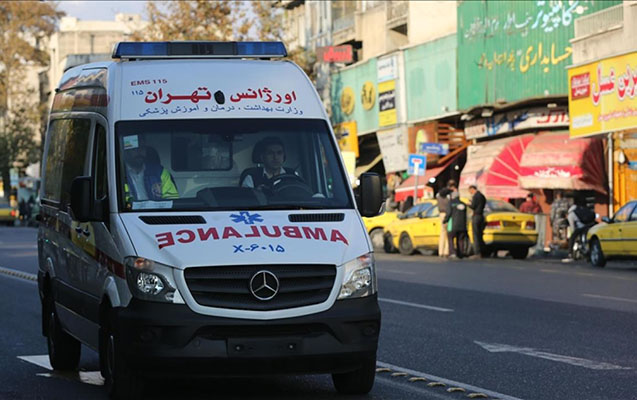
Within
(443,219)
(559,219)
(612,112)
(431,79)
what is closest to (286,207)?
(443,219)

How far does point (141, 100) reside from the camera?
10.2 meters

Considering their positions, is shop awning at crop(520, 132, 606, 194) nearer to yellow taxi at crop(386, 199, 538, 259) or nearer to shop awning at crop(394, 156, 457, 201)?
yellow taxi at crop(386, 199, 538, 259)

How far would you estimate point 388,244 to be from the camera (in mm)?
38781

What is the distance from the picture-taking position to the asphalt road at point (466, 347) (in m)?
10.3

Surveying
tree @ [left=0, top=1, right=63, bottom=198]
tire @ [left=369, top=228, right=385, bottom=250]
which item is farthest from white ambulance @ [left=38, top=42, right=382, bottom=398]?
tree @ [left=0, top=1, right=63, bottom=198]

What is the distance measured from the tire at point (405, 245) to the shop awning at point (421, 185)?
12.0 m

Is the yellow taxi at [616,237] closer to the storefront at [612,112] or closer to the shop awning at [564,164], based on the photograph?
the storefront at [612,112]

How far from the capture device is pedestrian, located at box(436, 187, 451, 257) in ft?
115

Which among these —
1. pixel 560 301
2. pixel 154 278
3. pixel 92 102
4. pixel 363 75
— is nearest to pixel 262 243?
pixel 154 278

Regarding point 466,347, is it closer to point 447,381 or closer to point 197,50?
point 447,381

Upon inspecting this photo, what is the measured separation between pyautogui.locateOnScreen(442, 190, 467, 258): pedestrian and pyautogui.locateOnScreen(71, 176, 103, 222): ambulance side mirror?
24679mm

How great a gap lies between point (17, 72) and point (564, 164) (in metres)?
72.0

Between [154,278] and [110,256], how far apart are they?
2.28ft

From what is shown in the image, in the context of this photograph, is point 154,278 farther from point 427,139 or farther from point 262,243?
point 427,139
